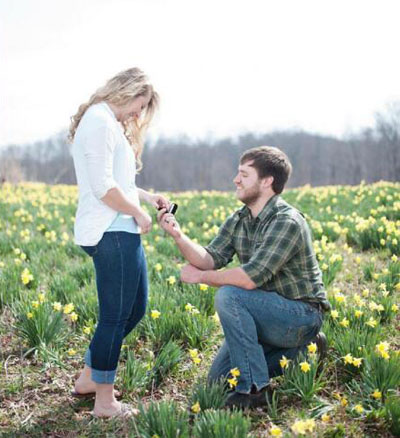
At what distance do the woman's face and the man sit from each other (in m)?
0.59

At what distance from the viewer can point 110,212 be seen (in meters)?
2.69

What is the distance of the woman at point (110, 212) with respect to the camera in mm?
2613

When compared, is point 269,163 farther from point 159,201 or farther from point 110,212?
point 110,212

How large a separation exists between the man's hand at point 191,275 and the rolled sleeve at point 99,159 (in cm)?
83

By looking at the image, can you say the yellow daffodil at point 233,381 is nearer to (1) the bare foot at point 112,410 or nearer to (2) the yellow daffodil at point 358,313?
(1) the bare foot at point 112,410

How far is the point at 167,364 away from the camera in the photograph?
321 cm

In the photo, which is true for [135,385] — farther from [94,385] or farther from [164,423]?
[164,423]

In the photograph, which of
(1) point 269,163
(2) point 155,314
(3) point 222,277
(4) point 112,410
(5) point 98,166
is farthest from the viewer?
(2) point 155,314

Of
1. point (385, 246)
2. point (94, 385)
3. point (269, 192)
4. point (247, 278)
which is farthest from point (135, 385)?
point (385, 246)

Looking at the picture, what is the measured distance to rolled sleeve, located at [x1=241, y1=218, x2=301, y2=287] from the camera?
2.89 m

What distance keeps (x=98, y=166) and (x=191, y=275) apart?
95 centimetres

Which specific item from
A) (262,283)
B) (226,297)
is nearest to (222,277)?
(226,297)

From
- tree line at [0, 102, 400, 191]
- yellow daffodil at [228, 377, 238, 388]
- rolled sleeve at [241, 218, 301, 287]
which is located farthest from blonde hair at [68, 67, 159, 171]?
tree line at [0, 102, 400, 191]

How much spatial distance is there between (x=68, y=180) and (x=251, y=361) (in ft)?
169
